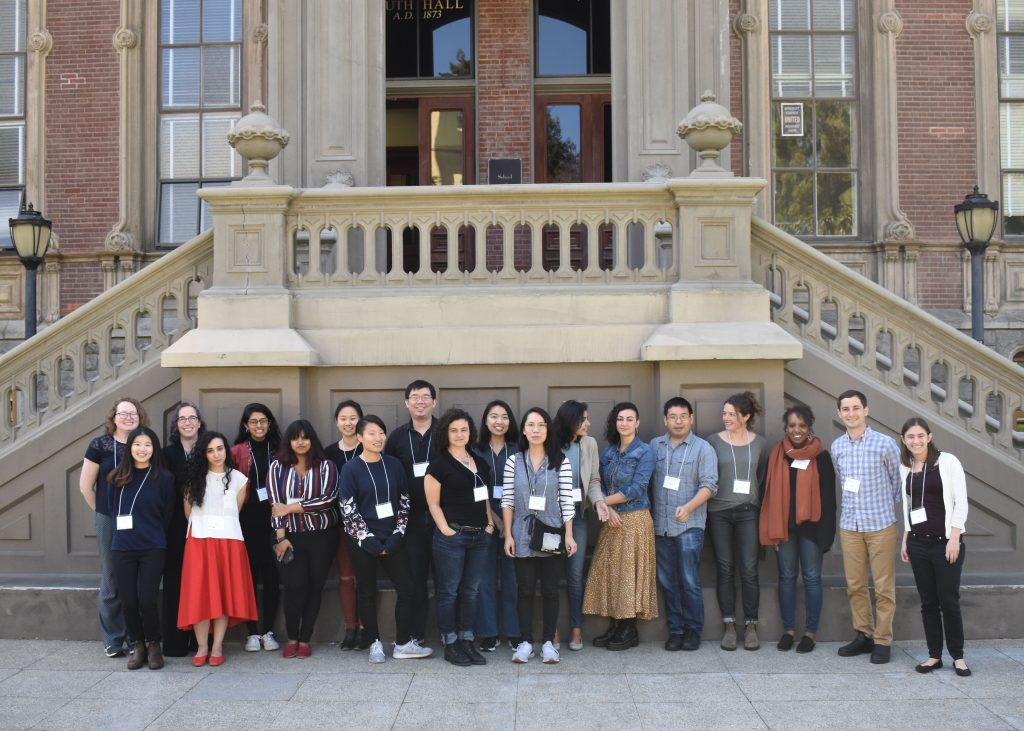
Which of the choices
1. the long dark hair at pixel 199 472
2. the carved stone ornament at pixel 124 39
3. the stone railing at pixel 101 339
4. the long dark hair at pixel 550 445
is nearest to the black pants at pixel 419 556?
the long dark hair at pixel 550 445

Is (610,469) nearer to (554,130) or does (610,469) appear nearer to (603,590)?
(603,590)

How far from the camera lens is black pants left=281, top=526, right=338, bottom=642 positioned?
7.72 meters

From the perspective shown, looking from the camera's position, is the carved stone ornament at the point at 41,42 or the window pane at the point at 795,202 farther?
the carved stone ornament at the point at 41,42

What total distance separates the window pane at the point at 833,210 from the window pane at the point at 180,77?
8.22 m

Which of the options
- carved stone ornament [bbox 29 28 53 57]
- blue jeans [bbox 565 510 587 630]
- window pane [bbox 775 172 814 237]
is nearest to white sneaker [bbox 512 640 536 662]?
blue jeans [bbox 565 510 587 630]

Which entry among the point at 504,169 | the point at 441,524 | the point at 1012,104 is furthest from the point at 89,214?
the point at 1012,104

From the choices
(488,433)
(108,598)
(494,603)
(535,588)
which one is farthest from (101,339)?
(535,588)

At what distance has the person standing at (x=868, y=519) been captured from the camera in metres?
7.50

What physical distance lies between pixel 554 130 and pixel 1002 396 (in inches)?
273

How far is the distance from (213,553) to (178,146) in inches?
327

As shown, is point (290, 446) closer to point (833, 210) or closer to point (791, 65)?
point (833, 210)

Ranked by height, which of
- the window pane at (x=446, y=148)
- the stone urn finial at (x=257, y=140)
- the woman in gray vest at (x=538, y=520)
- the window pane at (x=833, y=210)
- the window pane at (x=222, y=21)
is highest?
the window pane at (x=222, y=21)

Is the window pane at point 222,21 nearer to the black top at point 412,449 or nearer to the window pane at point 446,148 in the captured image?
the window pane at point 446,148

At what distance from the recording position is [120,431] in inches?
307
